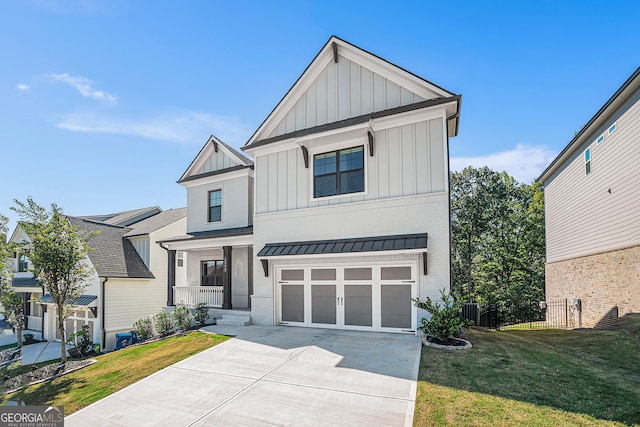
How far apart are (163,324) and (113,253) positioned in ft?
27.6

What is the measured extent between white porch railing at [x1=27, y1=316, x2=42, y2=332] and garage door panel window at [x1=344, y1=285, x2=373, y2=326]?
22452 millimetres

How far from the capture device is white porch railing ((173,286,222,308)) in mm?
14781

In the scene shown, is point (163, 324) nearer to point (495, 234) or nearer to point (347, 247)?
point (347, 247)

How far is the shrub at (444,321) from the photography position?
8555 millimetres

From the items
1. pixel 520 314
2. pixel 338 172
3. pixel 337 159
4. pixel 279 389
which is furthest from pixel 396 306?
pixel 520 314

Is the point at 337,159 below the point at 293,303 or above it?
above

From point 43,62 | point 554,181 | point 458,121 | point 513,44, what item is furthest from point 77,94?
point 554,181

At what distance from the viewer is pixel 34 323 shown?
22.6 m

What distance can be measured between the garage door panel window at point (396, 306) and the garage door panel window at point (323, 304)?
1.74 m

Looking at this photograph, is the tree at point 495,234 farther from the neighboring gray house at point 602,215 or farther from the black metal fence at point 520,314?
the neighboring gray house at point 602,215

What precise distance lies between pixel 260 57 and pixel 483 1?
7.93m

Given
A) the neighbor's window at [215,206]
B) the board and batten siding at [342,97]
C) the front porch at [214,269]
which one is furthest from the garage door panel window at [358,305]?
the neighbor's window at [215,206]

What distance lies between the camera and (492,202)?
104 feet

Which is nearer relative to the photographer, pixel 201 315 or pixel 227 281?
pixel 201 315
